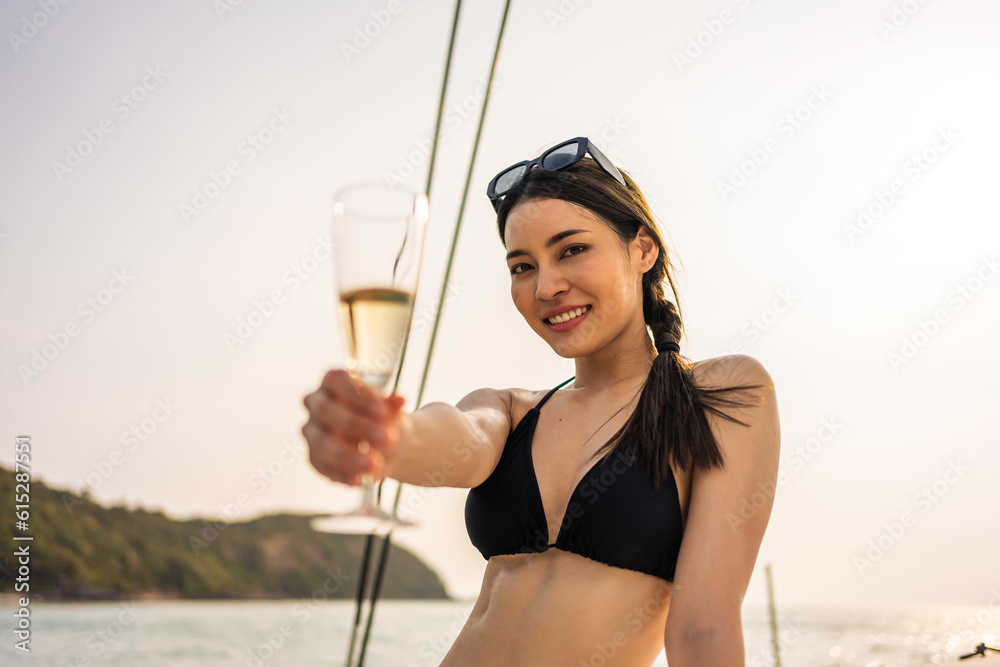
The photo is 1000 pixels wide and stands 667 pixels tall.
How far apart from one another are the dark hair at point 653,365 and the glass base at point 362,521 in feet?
3.16

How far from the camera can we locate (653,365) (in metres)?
1.98

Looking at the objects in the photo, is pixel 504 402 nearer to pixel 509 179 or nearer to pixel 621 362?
pixel 621 362

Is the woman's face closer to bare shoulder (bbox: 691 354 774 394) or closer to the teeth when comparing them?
the teeth

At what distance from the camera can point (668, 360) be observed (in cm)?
196

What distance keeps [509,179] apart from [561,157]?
0.60ft

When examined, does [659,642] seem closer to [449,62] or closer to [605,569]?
[605,569]

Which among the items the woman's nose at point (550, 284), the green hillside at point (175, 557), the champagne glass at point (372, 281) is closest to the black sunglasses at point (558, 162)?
the woman's nose at point (550, 284)

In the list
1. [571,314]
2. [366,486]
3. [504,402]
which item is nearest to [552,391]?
[504,402]

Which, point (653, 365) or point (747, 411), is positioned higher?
point (653, 365)

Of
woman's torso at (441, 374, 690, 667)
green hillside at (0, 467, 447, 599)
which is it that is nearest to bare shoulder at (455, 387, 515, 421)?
woman's torso at (441, 374, 690, 667)

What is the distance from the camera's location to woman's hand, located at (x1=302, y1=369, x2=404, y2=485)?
32.3 inches

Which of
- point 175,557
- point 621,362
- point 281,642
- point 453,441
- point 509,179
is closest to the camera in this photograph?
point 453,441

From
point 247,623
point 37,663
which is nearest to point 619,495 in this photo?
point 37,663

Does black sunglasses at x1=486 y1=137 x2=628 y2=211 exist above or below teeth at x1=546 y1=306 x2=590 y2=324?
above
